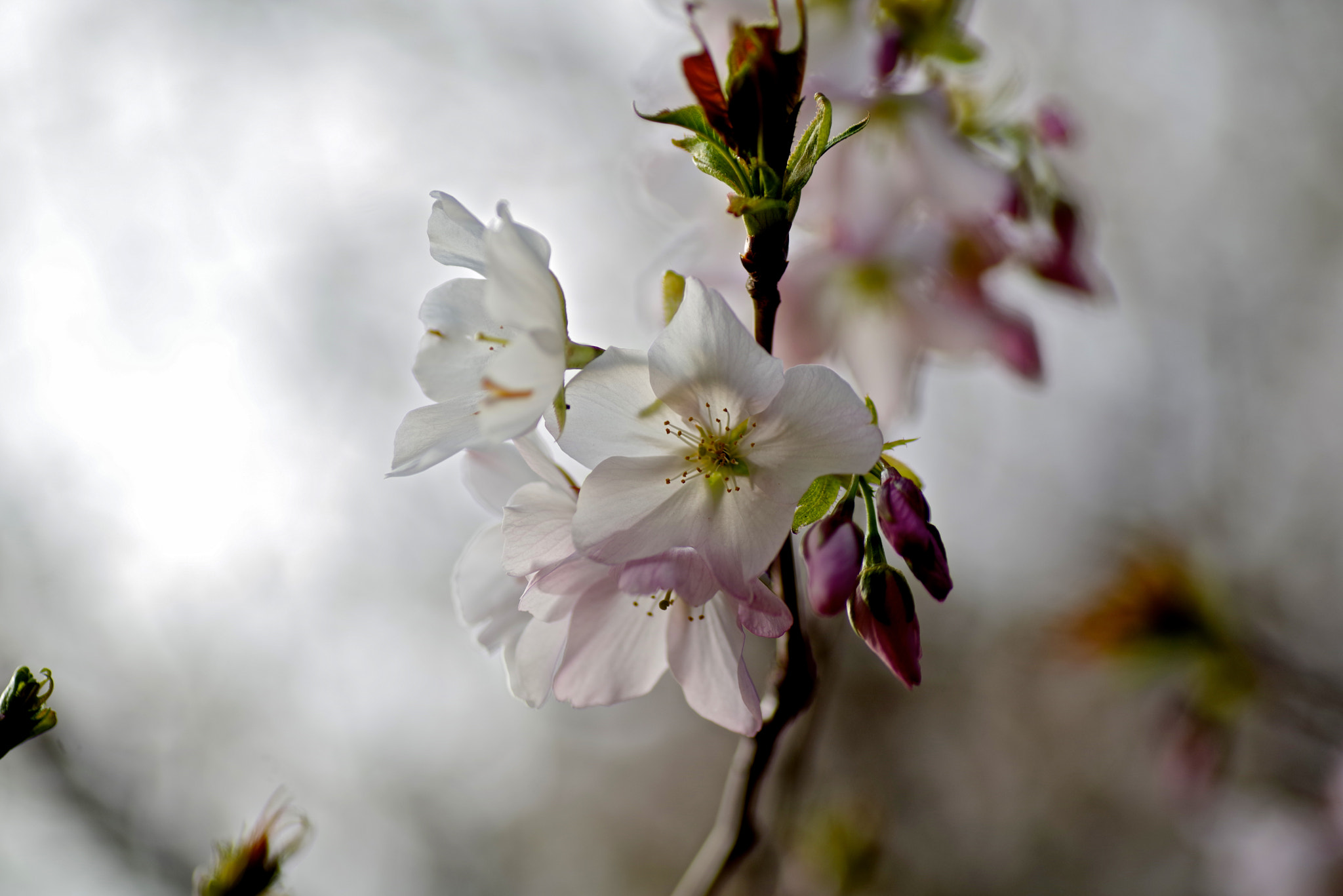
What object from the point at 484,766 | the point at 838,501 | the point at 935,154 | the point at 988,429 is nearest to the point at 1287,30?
the point at 988,429

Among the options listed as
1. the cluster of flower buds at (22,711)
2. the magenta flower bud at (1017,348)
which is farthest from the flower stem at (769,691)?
the magenta flower bud at (1017,348)

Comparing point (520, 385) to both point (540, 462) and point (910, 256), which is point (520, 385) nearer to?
point (540, 462)

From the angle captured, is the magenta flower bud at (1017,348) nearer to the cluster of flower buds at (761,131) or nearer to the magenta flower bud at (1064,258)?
the magenta flower bud at (1064,258)

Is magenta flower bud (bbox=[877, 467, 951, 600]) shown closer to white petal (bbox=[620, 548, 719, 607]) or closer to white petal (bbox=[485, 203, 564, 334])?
white petal (bbox=[620, 548, 719, 607])

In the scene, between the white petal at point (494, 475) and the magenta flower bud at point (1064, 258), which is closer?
the white petal at point (494, 475)

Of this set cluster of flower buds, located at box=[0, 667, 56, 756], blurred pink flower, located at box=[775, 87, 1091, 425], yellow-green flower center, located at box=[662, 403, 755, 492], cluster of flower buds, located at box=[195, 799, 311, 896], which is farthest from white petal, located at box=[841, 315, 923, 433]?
cluster of flower buds, located at box=[0, 667, 56, 756]

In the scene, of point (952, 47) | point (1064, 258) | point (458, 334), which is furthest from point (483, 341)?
point (1064, 258)

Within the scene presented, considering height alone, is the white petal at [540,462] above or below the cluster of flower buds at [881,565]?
above
